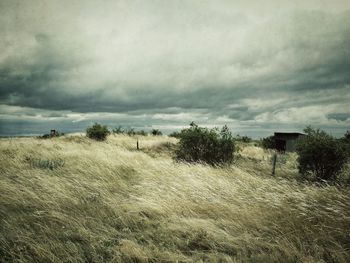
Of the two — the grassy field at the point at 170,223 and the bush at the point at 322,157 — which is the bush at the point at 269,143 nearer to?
the bush at the point at 322,157

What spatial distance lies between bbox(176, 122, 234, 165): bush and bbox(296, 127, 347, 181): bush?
3.24 meters

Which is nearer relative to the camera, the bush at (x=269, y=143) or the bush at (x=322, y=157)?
the bush at (x=322, y=157)

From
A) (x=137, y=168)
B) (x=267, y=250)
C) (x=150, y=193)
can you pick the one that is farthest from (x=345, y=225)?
(x=137, y=168)

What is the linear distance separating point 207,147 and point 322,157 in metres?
4.69

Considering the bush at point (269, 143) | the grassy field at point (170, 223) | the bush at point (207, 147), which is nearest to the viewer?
the grassy field at point (170, 223)

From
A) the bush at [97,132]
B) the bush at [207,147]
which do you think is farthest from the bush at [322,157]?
the bush at [97,132]

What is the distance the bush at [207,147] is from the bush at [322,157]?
10.6ft

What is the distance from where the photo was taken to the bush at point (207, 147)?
1195 cm

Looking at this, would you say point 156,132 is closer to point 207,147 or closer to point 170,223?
point 207,147

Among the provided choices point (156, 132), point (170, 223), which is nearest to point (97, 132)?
point (156, 132)

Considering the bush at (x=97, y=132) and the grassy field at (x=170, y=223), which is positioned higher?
the bush at (x=97, y=132)

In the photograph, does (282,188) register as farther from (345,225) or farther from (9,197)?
(9,197)

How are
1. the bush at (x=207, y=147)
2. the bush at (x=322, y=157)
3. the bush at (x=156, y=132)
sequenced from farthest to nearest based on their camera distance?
1. the bush at (x=156, y=132)
2. the bush at (x=207, y=147)
3. the bush at (x=322, y=157)

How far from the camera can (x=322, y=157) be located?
9484 millimetres
